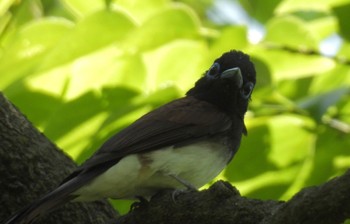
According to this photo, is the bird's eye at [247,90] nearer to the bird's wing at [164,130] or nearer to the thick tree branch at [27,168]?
the bird's wing at [164,130]

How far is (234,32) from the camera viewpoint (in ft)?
14.1

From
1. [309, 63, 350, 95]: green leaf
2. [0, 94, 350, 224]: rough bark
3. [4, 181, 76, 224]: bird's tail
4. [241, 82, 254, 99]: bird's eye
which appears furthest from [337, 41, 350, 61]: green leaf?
[4, 181, 76, 224]: bird's tail

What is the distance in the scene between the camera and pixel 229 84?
181 inches

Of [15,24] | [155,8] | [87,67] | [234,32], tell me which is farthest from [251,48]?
[15,24]

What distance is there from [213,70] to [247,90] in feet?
0.71

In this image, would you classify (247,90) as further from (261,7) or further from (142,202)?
(142,202)

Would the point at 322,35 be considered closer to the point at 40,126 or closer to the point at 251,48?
the point at 251,48

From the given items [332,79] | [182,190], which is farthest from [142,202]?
[332,79]

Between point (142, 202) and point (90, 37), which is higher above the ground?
point (90, 37)

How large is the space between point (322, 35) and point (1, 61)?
1952 millimetres

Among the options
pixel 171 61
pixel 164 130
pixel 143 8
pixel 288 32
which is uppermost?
pixel 143 8

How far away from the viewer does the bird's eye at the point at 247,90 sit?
4457mm

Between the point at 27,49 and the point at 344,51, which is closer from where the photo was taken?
the point at 27,49

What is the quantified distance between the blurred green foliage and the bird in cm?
8
